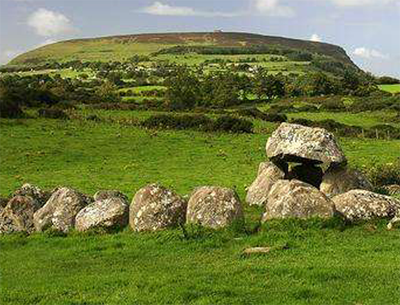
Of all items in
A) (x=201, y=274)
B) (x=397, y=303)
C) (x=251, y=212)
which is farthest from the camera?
(x=251, y=212)

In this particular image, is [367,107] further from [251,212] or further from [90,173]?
[251,212]

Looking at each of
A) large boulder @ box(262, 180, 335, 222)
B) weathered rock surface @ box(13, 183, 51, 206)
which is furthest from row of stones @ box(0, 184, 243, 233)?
weathered rock surface @ box(13, 183, 51, 206)

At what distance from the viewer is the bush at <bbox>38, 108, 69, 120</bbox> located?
64.8 m

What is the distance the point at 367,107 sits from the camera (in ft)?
314

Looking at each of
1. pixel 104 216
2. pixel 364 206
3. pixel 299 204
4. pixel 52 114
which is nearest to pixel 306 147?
pixel 364 206

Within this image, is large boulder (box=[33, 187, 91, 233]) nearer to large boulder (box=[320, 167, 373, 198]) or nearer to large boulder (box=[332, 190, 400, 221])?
large boulder (box=[332, 190, 400, 221])

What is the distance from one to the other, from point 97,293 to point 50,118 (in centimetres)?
5163

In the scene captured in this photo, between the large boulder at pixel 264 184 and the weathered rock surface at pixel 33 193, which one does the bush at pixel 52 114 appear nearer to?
the weathered rock surface at pixel 33 193

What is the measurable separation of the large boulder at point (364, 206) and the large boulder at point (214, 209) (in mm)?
3891

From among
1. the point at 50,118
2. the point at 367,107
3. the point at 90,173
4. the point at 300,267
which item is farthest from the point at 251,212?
the point at 367,107

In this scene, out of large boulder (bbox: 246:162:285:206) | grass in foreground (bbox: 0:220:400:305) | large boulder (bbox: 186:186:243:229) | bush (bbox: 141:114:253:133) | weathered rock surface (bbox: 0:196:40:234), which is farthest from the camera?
bush (bbox: 141:114:253:133)

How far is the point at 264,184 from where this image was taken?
2773cm

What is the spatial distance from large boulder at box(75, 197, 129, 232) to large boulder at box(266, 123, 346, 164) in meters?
8.12

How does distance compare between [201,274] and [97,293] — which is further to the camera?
[201,274]
